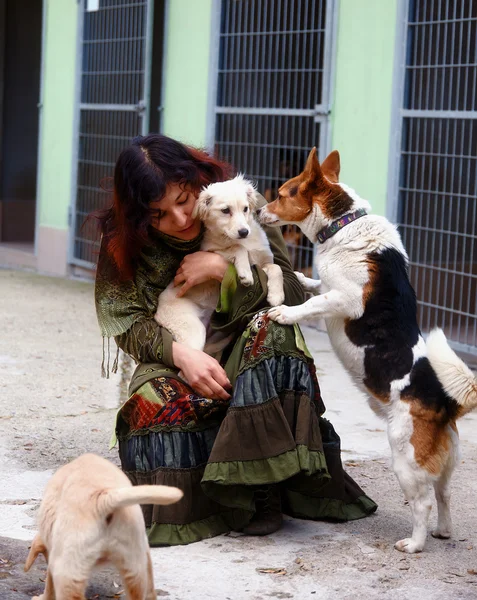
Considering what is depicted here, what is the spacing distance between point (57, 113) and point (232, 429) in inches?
274

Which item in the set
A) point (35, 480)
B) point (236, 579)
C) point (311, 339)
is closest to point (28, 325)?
point (311, 339)

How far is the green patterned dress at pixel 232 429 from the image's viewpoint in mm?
3090

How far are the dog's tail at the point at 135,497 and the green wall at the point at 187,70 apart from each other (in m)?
5.53

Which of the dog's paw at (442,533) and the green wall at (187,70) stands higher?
the green wall at (187,70)

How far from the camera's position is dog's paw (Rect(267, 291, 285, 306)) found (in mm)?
3379

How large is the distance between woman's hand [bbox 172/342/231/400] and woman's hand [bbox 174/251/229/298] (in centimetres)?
31

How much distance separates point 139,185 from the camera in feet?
10.8

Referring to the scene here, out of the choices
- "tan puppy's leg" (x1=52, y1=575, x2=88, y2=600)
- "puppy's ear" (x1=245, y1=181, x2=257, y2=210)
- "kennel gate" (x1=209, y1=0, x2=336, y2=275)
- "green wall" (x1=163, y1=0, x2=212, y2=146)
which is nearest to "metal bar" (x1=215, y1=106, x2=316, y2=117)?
"kennel gate" (x1=209, y1=0, x2=336, y2=275)

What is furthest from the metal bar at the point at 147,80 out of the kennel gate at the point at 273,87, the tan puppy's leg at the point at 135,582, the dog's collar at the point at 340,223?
the tan puppy's leg at the point at 135,582

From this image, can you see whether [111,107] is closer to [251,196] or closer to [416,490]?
[251,196]

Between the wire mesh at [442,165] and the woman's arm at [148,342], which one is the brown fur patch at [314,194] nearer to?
the woman's arm at [148,342]

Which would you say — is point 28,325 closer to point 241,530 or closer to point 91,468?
point 241,530

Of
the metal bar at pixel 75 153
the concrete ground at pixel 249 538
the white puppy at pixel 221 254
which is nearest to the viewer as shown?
the concrete ground at pixel 249 538

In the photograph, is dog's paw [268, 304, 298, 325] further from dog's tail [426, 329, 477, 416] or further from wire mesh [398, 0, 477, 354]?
wire mesh [398, 0, 477, 354]
